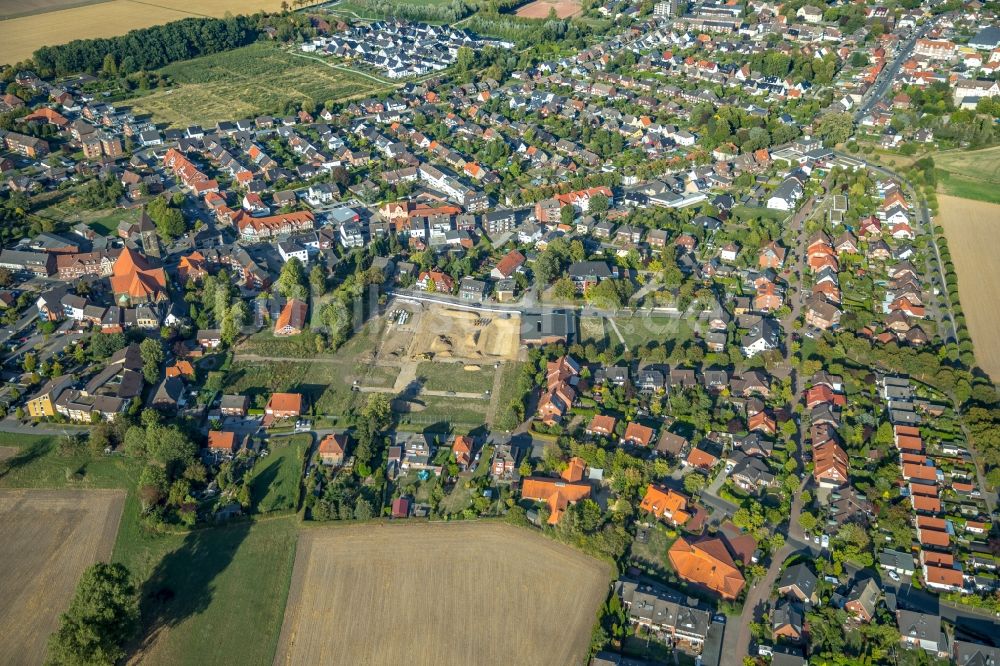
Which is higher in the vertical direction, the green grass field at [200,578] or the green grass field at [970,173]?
the green grass field at [970,173]

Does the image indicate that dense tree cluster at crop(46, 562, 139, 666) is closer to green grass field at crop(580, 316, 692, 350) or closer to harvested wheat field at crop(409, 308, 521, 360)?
harvested wheat field at crop(409, 308, 521, 360)

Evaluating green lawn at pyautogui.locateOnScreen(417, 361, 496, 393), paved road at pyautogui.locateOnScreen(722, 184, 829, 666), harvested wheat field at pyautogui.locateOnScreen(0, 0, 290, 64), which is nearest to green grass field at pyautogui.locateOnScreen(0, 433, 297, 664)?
green lawn at pyautogui.locateOnScreen(417, 361, 496, 393)

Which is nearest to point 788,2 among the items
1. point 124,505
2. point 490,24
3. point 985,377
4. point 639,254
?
point 490,24

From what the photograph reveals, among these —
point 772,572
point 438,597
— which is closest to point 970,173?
point 772,572

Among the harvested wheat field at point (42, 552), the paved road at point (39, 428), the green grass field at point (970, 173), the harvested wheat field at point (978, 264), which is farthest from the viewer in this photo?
the green grass field at point (970, 173)

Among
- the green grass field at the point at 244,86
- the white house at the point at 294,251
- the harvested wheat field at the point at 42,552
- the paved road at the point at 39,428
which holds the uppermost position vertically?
the green grass field at the point at 244,86

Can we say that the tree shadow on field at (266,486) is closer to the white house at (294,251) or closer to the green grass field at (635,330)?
the green grass field at (635,330)

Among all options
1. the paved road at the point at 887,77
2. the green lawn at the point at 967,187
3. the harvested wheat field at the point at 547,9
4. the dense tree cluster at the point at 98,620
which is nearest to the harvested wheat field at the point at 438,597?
the dense tree cluster at the point at 98,620
